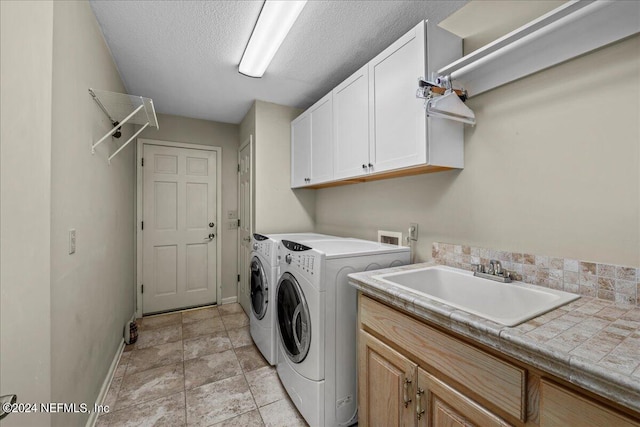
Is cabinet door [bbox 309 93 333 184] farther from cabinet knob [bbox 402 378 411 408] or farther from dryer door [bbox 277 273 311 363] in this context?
cabinet knob [bbox 402 378 411 408]

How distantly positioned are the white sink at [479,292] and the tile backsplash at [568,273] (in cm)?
5

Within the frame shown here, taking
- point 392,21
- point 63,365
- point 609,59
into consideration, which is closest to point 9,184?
point 63,365

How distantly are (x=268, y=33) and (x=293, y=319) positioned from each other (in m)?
1.82

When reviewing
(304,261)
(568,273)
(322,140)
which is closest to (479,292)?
(568,273)

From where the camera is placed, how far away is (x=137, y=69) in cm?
219

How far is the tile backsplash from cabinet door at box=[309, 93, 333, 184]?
1.21 m

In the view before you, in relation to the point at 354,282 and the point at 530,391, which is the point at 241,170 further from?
the point at 530,391

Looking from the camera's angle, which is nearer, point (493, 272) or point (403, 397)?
point (403, 397)

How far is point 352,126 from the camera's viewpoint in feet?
6.26

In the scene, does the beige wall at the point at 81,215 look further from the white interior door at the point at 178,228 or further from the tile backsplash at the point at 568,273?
the tile backsplash at the point at 568,273

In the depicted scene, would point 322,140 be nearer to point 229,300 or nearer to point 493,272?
point 493,272

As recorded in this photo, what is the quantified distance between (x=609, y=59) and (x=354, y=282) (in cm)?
135

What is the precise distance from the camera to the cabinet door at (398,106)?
137 centimetres

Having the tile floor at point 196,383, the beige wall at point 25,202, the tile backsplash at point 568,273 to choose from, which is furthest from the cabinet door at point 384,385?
the beige wall at point 25,202
